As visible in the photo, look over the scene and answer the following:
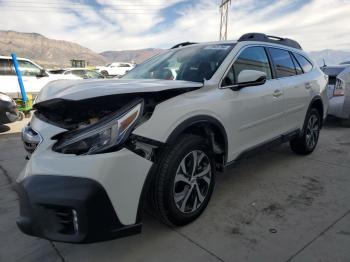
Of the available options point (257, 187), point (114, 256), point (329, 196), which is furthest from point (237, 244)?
point (329, 196)

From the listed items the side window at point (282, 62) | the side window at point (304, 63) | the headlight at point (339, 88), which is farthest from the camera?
the headlight at point (339, 88)

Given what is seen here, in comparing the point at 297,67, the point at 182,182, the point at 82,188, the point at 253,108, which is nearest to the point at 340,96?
the point at 297,67

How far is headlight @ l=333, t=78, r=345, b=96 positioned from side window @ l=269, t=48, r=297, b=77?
3256mm

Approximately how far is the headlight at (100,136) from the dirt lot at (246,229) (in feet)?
3.06

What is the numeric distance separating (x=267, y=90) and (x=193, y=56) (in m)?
0.94

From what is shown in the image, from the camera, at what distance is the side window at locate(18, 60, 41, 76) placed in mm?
11172

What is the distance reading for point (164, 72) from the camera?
3393 millimetres

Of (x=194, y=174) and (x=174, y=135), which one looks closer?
(x=174, y=135)

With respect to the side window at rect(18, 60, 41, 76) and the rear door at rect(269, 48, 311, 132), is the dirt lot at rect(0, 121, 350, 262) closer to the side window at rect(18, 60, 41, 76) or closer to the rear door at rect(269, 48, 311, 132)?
the rear door at rect(269, 48, 311, 132)

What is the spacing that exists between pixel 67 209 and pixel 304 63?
4.11 m

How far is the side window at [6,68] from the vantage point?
34.4 ft

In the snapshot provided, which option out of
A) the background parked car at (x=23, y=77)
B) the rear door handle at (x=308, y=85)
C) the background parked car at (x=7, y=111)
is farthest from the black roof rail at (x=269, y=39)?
the background parked car at (x=23, y=77)

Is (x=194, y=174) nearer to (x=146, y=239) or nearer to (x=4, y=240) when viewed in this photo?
(x=146, y=239)

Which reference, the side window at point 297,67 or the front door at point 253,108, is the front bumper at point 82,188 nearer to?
the front door at point 253,108
